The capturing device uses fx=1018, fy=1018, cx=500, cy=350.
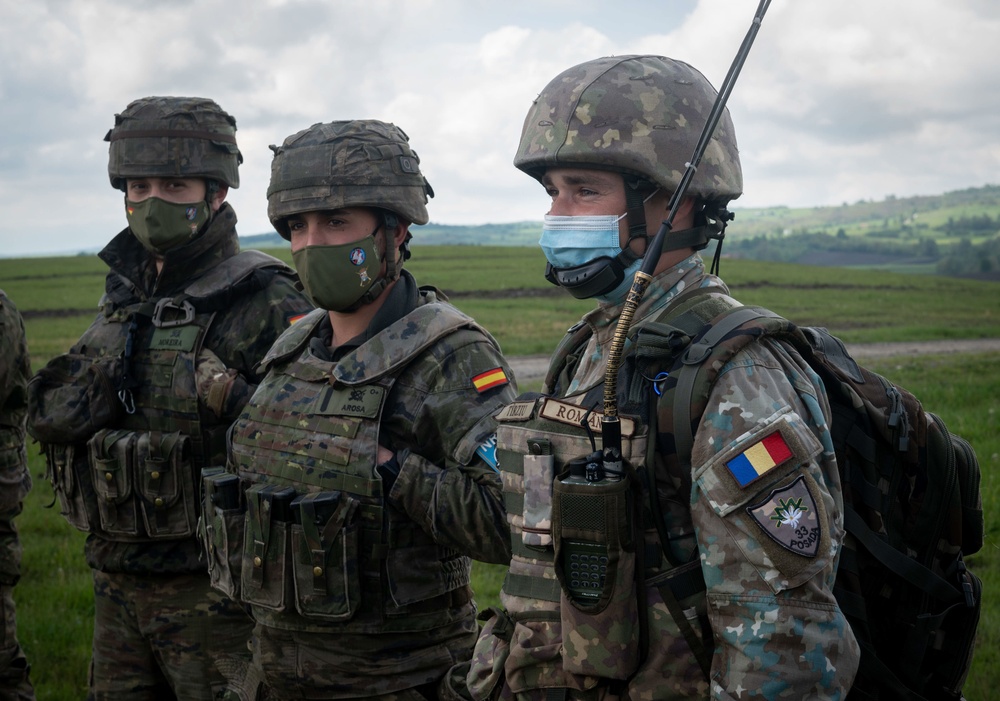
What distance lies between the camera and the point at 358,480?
3.91 meters

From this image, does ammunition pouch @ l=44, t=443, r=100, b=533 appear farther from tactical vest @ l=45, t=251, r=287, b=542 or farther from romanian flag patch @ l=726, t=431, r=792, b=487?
romanian flag patch @ l=726, t=431, r=792, b=487

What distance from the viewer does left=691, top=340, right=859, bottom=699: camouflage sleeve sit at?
2.38 m

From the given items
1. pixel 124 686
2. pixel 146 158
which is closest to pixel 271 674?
pixel 124 686

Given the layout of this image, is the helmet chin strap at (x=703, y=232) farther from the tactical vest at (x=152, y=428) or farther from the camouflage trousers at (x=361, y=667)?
the tactical vest at (x=152, y=428)

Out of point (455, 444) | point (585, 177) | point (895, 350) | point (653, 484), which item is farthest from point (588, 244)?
point (895, 350)

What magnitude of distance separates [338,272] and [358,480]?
0.90 meters

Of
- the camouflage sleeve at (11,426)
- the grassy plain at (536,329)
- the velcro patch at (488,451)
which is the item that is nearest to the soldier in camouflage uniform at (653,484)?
the velcro patch at (488,451)

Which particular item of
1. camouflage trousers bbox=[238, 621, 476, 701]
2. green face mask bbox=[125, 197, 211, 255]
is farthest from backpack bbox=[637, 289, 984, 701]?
green face mask bbox=[125, 197, 211, 255]

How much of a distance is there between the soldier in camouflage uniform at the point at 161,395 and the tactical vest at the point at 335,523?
0.89m

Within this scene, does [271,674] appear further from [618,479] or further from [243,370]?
[618,479]

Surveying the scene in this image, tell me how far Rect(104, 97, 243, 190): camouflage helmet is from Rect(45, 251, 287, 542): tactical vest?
0.56 meters

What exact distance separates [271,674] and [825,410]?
254 cm

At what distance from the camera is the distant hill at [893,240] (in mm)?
98688

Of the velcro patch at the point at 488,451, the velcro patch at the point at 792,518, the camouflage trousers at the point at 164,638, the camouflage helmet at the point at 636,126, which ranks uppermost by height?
the camouflage helmet at the point at 636,126
